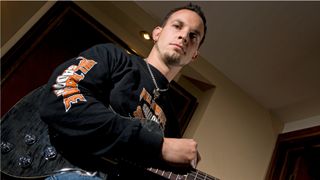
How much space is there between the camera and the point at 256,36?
180 centimetres

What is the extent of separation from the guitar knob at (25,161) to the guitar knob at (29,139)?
0.10 ft

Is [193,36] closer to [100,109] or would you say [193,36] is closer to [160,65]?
[160,65]

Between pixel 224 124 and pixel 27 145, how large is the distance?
1.50 m

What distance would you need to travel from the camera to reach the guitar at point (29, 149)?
632 millimetres

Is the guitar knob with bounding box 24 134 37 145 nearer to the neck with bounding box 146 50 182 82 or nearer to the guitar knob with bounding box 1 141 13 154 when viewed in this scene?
the guitar knob with bounding box 1 141 13 154

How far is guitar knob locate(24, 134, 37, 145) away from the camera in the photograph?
0.69 m

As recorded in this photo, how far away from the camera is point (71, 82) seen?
62cm

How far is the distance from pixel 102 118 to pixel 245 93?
174 centimetres

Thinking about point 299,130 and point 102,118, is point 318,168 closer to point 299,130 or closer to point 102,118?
point 299,130

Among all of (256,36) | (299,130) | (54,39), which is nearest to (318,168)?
(299,130)

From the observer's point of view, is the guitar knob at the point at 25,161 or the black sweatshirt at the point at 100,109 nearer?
the black sweatshirt at the point at 100,109

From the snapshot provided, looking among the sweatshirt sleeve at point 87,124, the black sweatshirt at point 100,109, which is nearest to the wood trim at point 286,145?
the black sweatshirt at point 100,109

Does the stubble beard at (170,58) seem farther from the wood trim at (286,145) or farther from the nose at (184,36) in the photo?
the wood trim at (286,145)

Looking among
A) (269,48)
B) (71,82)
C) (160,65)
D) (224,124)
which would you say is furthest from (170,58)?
(224,124)
